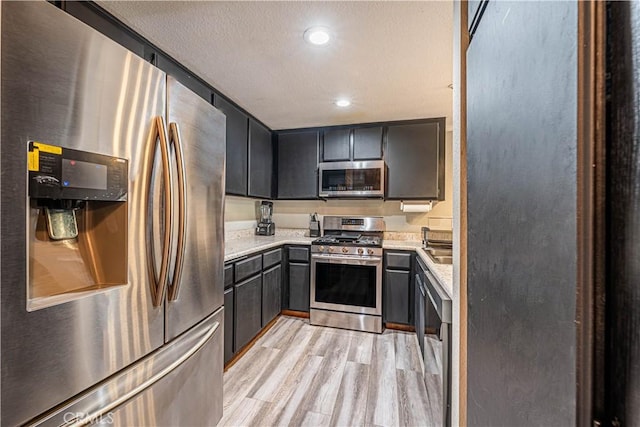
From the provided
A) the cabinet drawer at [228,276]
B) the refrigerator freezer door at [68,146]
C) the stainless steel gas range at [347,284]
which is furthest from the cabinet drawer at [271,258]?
the refrigerator freezer door at [68,146]

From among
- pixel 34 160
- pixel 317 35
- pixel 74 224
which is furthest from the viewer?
pixel 317 35

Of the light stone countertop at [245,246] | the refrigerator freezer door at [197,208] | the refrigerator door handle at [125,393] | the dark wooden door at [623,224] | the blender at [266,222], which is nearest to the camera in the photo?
the dark wooden door at [623,224]

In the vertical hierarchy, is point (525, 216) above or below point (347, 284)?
above

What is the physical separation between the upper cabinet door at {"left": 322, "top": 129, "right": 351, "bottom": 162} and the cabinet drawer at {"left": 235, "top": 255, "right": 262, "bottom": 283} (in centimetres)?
154

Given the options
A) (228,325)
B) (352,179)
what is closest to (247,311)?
(228,325)

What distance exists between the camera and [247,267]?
7.92 feet

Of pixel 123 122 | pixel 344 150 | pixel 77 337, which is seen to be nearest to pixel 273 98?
pixel 344 150

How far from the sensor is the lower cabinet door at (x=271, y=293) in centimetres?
276

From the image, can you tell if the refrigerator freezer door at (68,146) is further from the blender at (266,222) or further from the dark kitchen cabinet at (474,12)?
the blender at (266,222)

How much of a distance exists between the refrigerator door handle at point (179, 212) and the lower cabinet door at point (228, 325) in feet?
3.34

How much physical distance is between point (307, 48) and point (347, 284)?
7.38 ft

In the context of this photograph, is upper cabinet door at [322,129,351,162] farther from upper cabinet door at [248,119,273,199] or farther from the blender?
the blender

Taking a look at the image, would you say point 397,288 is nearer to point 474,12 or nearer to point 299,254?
point 299,254

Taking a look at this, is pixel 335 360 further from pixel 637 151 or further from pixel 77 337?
pixel 637 151
